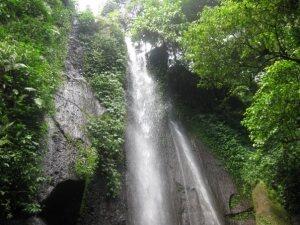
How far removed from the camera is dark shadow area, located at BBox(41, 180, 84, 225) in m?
7.80

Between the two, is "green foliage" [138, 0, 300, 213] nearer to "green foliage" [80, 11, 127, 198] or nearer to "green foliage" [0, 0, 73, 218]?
"green foliage" [80, 11, 127, 198]

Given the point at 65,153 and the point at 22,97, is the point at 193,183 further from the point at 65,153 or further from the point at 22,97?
the point at 22,97

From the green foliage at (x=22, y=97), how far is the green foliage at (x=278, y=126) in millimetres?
6242

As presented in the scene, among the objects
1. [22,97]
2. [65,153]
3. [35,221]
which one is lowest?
[35,221]

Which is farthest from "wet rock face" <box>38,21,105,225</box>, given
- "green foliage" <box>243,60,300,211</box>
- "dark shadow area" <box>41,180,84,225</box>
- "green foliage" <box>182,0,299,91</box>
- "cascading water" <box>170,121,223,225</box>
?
"green foliage" <box>243,60,300,211</box>

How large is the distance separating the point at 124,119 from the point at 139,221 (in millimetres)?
4178

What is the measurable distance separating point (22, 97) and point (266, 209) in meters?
8.23

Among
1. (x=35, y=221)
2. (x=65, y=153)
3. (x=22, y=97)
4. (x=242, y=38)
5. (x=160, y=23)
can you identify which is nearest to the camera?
(x=35, y=221)

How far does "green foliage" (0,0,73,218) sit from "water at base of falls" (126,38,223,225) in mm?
4148

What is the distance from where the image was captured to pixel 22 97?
789 centimetres

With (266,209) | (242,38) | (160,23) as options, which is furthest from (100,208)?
(160,23)

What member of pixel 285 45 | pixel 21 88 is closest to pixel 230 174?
pixel 285 45

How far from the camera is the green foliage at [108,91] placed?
34.4 ft

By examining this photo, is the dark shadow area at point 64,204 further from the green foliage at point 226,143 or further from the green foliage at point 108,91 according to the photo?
the green foliage at point 226,143
